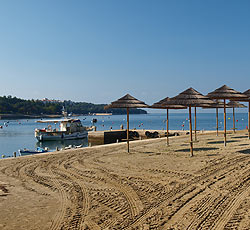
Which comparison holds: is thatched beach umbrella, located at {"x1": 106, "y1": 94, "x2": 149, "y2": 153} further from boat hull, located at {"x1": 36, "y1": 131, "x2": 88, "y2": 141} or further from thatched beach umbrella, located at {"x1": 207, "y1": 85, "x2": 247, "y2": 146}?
boat hull, located at {"x1": 36, "y1": 131, "x2": 88, "y2": 141}

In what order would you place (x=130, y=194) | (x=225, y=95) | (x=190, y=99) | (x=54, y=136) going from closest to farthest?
(x=130, y=194)
(x=190, y=99)
(x=225, y=95)
(x=54, y=136)

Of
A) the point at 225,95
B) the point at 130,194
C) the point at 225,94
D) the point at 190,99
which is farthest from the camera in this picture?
the point at 225,94

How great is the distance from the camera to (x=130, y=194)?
22.2 feet

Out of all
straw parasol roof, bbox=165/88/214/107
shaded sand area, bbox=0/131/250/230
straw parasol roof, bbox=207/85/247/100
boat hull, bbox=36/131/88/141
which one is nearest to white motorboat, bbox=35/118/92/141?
boat hull, bbox=36/131/88/141

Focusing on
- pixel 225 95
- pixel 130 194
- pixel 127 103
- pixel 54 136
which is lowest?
pixel 54 136

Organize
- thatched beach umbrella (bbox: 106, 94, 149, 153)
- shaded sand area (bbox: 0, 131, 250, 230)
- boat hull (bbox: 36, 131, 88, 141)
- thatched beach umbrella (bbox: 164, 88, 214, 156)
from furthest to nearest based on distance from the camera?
boat hull (bbox: 36, 131, 88, 141) → thatched beach umbrella (bbox: 106, 94, 149, 153) → thatched beach umbrella (bbox: 164, 88, 214, 156) → shaded sand area (bbox: 0, 131, 250, 230)

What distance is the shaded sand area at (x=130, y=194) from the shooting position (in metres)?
5.13

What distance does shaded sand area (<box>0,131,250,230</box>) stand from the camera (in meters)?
5.13

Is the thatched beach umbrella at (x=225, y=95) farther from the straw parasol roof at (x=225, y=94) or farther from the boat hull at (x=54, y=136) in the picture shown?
the boat hull at (x=54, y=136)

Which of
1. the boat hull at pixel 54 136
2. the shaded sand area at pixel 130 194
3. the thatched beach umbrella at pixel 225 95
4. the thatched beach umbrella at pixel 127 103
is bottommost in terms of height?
the boat hull at pixel 54 136

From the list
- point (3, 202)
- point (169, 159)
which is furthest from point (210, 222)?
point (169, 159)

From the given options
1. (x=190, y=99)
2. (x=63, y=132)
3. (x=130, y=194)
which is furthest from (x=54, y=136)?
(x=130, y=194)

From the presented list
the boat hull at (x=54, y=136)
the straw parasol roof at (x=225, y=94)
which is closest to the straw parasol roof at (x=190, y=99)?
the straw parasol roof at (x=225, y=94)

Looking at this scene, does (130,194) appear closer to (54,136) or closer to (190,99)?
(190,99)
